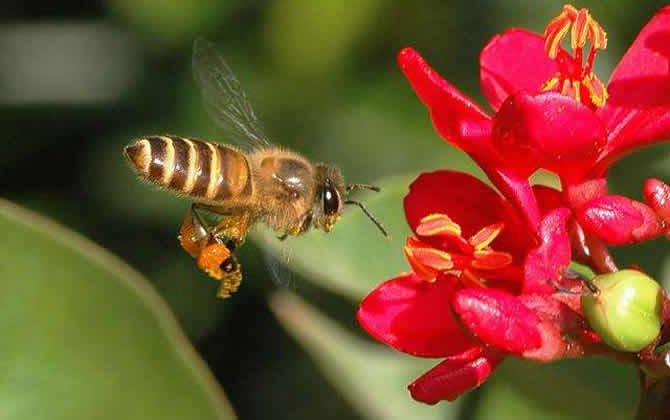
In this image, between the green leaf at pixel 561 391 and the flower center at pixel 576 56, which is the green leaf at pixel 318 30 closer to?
the green leaf at pixel 561 391

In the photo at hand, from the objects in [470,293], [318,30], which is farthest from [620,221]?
[318,30]

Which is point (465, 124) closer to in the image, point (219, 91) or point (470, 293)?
point (470, 293)

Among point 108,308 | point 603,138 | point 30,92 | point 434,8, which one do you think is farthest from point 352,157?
point 603,138

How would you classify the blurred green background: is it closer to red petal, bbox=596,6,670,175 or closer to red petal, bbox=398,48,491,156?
red petal, bbox=596,6,670,175

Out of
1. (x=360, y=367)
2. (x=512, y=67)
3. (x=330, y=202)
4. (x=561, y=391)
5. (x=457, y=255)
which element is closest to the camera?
(x=457, y=255)

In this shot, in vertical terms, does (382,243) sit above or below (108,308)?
below

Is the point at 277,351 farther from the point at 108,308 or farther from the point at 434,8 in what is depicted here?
the point at 108,308
